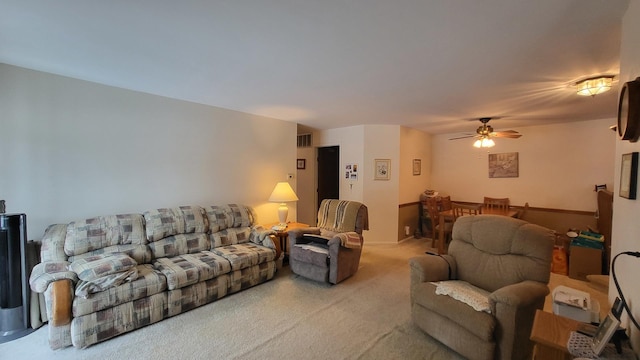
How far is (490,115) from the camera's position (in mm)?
4055

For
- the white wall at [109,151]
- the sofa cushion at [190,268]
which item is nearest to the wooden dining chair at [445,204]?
the white wall at [109,151]

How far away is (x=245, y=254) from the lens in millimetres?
3129

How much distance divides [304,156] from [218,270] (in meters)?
3.65

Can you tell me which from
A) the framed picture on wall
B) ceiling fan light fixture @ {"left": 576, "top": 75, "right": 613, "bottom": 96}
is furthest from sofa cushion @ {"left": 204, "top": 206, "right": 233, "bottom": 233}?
the framed picture on wall

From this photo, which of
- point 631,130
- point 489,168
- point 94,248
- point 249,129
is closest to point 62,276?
point 94,248

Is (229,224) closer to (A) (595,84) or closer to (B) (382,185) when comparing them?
(B) (382,185)

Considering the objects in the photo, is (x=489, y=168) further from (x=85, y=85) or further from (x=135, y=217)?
(x=85, y=85)

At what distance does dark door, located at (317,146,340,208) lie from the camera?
6.04 meters

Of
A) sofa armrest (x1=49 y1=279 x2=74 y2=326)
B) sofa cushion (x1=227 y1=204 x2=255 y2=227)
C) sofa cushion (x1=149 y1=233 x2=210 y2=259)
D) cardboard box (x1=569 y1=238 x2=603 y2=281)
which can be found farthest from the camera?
sofa cushion (x1=227 y1=204 x2=255 y2=227)

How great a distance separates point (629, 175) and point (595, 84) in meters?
1.81

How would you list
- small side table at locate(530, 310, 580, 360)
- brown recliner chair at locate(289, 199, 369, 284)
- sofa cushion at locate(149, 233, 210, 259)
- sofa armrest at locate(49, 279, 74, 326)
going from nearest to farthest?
small side table at locate(530, 310, 580, 360), sofa armrest at locate(49, 279, 74, 326), sofa cushion at locate(149, 233, 210, 259), brown recliner chair at locate(289, 199, 369, 284)

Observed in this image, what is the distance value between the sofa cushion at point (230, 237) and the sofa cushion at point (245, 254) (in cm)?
7

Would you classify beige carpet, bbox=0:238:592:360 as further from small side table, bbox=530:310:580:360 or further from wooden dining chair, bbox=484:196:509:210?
wooden dining chair, bbox=484:196:509:210

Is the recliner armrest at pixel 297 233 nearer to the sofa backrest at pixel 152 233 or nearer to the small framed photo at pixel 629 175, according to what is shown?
the sofa backrest at pixel 152 233
